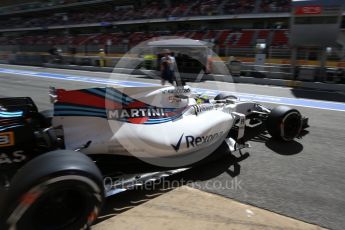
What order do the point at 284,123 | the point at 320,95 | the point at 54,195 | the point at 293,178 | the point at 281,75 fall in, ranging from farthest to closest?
the point at 281,75 < the point at 320,95 < the point at 284,123 < the point at 293,178 < the point at 54,195

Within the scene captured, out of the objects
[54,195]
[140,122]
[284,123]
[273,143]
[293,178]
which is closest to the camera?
[54,195]

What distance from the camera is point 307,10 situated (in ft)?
49.6

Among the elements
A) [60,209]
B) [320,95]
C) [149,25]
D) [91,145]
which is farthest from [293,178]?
[149,25]

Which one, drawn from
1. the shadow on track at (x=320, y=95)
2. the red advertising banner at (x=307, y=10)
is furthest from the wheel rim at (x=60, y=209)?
the red advertising banner at (x=307, y=10)

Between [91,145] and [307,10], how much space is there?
14.5 meters

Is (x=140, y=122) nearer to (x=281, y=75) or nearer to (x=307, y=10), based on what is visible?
(x=281, y=75)

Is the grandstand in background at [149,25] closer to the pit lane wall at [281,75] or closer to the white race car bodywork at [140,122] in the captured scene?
the pit lane wall at [281,75]

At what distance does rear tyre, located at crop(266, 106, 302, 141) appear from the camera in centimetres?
545

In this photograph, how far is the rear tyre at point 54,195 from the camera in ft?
8.66

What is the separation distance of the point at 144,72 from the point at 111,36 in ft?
87.0

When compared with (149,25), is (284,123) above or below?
below

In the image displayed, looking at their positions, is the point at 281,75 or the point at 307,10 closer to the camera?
the point at 307,10

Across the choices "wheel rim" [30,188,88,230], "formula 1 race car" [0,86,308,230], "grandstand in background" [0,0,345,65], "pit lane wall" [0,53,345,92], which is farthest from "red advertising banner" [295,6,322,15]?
"wheel rim" [30,188,88,230]

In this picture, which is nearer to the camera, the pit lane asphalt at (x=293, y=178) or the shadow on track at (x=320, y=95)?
the pit lane asphalt at (x=293, y=178)
